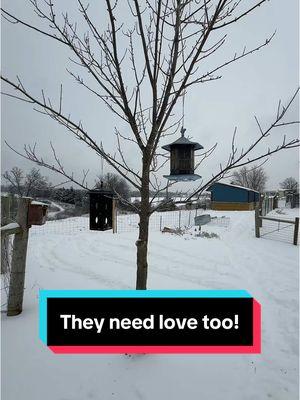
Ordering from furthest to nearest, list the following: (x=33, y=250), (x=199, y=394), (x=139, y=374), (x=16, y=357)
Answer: (x=33, y=250) → (x=16, y=357) → (x=139, y=374) → (x=199, y=394)

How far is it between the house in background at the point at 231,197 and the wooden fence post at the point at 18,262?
87.1 feet

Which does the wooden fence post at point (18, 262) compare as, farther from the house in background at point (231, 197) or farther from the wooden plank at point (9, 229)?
the house in background at point (231, 197)

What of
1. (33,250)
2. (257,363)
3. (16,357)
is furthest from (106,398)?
(33,250)

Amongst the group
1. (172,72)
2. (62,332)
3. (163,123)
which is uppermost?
(172,72)

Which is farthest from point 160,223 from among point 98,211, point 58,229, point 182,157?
point 98,211

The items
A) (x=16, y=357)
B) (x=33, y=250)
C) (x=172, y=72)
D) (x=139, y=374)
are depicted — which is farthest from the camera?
(x=33, y=250)

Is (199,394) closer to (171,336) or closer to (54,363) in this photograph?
(171,336)

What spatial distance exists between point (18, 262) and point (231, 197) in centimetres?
2762

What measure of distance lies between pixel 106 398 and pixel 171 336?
686 millimetres

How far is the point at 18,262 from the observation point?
3043 millimetres

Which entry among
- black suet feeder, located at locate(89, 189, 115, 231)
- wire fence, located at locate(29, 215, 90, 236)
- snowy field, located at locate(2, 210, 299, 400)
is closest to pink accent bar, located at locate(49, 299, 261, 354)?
snowy field, located at locate(2, 210, 299, 400)

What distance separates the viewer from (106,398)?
192cm

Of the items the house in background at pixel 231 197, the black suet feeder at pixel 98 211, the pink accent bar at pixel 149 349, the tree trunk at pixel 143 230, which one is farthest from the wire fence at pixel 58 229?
the house in background at pixel 231 197

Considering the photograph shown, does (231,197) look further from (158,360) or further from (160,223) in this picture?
(158,360)
